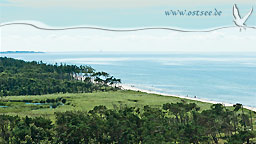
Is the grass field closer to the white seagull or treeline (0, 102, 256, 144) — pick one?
treeline (0, 102, 256, 144)

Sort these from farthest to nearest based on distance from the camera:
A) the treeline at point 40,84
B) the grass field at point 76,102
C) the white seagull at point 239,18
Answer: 1. the treeline at point 40,84
2. the grass field at point 76,102
3. the white seagull at point 239,18

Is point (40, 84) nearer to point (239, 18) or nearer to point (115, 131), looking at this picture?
point (115, 131)

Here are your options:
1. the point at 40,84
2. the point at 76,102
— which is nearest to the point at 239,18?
the point at 76,102

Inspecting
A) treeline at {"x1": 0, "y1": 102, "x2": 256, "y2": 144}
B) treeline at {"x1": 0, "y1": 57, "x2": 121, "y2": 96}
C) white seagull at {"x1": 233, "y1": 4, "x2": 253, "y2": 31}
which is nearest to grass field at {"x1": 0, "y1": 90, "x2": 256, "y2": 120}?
treeline at {"x1": 0, "y1": 57, "x2": 121, "y2": 96}

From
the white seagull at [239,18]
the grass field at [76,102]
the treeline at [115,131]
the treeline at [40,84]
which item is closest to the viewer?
the white seagull at [239,18]

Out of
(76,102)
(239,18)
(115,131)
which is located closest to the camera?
(239,18)

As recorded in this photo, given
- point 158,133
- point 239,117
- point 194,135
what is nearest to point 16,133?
point 158,133

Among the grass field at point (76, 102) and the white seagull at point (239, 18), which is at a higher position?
the white seagull at point (239, 18)

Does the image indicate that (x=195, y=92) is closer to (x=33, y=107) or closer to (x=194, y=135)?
(x=33, y=107)

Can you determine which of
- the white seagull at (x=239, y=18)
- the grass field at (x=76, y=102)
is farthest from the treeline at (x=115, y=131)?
the grass field at (x=76, y=102)

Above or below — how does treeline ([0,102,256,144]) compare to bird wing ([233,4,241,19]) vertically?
below

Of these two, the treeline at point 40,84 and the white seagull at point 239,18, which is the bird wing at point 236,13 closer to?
the white seagull at point 239,18
